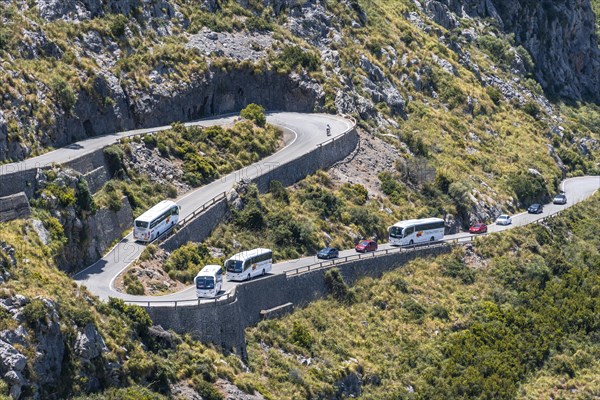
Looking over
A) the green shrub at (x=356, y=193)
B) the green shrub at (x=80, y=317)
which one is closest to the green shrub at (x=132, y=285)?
the green shrub at (x=80, y=317)

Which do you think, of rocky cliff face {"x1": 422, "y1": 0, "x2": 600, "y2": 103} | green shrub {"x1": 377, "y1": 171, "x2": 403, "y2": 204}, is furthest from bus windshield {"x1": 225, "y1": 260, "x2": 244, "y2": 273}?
rocky cliff face {"x1": 422, "y1": 0, "x2": 600, "y2": 103}

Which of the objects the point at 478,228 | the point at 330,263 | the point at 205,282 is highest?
the point at 205,282

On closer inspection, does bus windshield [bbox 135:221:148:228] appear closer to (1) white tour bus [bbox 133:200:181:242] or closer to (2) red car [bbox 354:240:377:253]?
(1) white tour bus [bbox 133:200:181:242]

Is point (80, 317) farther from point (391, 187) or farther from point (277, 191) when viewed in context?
point (391, 187)

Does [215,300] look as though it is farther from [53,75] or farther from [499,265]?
[499,265]

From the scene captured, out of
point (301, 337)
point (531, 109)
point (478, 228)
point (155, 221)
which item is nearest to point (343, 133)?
point (478, 228)

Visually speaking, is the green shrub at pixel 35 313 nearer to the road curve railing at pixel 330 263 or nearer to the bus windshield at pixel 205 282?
the road curve railing at pixel 330 263
